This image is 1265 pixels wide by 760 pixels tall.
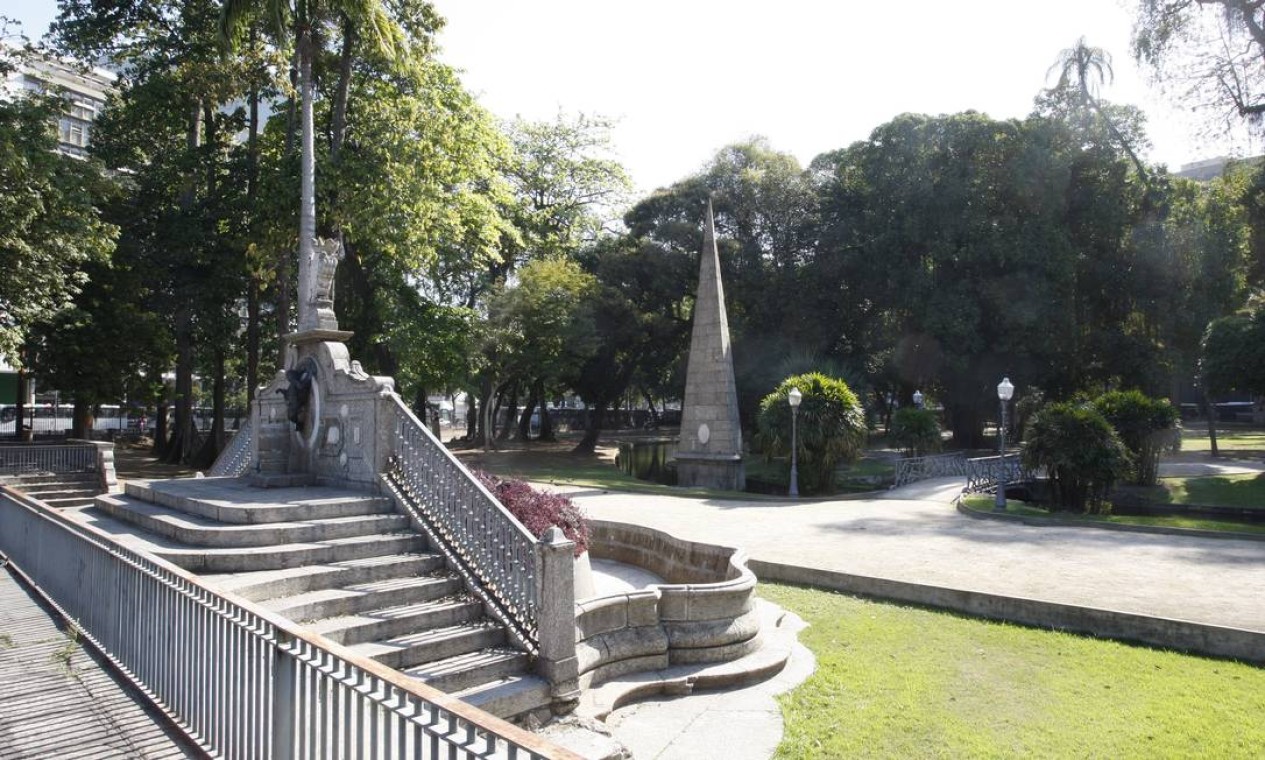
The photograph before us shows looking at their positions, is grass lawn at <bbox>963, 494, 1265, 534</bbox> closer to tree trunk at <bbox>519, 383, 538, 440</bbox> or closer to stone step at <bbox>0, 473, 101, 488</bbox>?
stone step at <bbox>0, 473, 101, 488</bbox>

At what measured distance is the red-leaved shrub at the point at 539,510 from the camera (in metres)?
8.57

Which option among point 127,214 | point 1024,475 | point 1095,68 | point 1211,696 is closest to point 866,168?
point 1095,68

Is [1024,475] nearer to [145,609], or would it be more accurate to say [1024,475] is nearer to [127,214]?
[145,609]

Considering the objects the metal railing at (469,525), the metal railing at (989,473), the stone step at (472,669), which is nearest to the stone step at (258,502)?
the metal railing at (469,525)

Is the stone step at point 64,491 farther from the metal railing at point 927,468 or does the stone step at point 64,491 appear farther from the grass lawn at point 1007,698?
the metal railing at point 927,468

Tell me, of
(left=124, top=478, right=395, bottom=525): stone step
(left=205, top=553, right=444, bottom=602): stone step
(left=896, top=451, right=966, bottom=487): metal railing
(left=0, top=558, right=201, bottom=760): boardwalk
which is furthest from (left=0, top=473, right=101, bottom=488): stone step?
(left=896, top=451, right=966, bottom=487): metal railing

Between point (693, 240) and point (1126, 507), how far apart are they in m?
21.7

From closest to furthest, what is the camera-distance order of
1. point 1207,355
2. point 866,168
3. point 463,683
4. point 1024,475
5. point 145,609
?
point 145,609
point 463,683
point 1024,475
point 1207,355
point 866,168

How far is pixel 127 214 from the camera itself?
80.1 feet

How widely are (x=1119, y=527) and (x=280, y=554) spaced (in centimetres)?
1554

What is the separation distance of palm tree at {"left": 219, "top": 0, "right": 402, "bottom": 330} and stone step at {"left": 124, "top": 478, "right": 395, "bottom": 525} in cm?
677

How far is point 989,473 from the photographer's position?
892 inches

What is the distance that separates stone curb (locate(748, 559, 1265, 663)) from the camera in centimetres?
791

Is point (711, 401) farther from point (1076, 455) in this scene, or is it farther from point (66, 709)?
point (66, 709)
